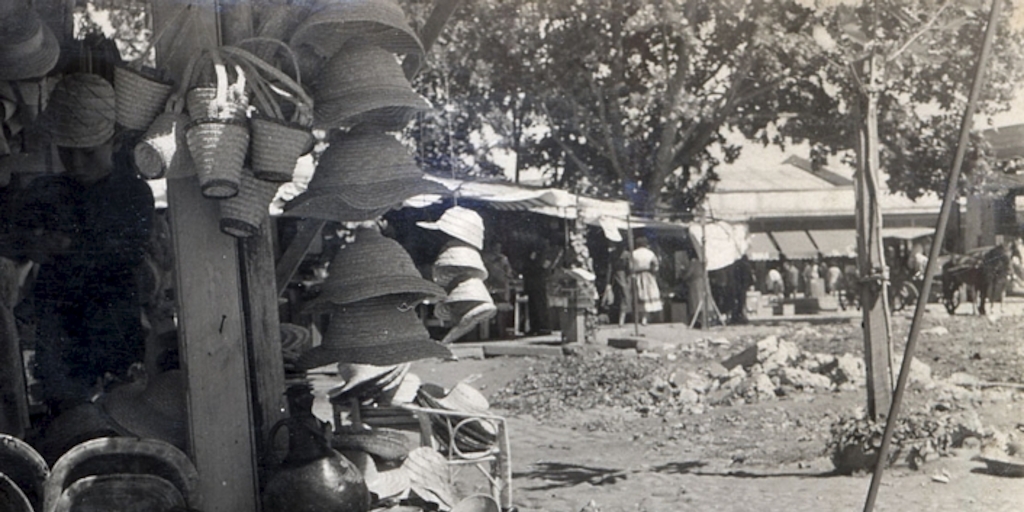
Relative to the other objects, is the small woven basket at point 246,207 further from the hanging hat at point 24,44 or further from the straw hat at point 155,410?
the hanging hat at point 24,44

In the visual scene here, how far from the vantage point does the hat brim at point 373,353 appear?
3102mm

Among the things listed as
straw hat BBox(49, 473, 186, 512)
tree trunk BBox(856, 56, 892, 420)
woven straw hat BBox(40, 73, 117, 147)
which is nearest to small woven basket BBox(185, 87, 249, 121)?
woven straw hat BBox(40, 73, 117, 147)

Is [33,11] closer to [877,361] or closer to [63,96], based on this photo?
[63,96]

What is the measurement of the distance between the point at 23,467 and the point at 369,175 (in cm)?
119

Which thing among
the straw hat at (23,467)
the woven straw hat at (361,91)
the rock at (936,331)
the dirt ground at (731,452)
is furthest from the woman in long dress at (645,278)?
the straw hat at (23,467)

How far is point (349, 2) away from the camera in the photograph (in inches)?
109

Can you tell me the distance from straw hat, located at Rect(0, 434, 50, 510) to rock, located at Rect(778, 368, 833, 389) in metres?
8.73

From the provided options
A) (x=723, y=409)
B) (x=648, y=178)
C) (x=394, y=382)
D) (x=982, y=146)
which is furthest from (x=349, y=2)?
(x=982, y=146)

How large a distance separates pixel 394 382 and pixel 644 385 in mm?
7097

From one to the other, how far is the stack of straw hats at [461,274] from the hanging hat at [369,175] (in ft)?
4.82

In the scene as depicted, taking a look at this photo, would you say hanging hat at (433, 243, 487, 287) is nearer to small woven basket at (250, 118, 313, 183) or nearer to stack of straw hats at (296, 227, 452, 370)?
stack of straw hats at (296, 227, 452, 370)

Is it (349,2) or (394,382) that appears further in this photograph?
(394,382)

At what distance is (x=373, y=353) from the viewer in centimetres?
310

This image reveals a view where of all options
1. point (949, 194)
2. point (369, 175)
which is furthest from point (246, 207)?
point (949, 194)
